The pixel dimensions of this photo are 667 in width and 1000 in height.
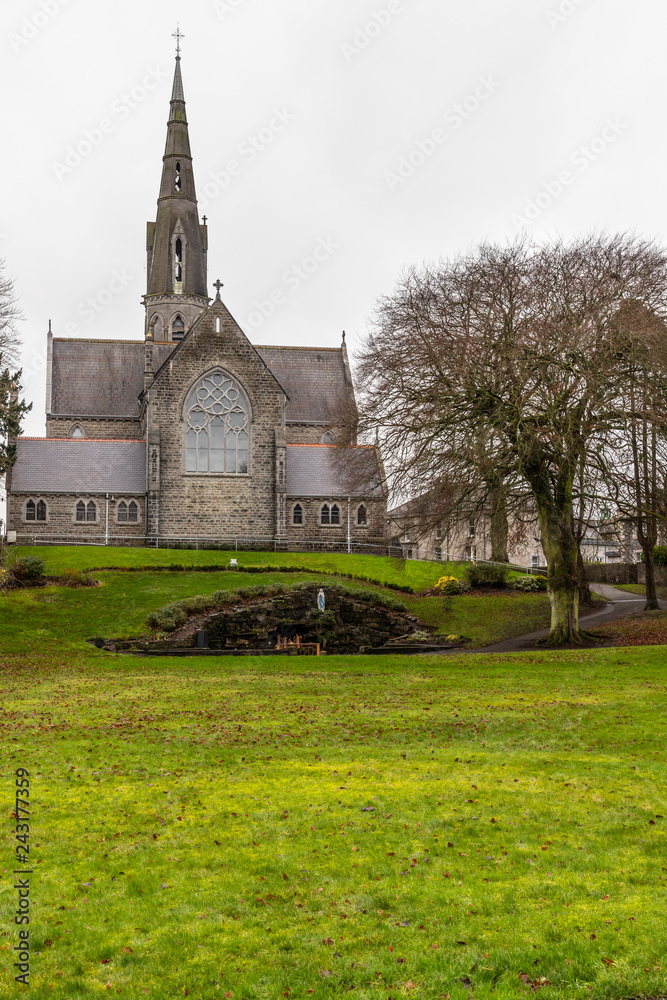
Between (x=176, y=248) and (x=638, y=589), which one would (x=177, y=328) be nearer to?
(x=176, y=248)

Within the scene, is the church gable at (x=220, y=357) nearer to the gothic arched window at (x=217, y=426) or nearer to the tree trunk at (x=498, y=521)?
the gothic arched window at (x=217, y=426)

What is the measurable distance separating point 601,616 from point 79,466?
32413 millimetres

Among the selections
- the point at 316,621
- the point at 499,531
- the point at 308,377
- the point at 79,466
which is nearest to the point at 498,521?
the point at 499,531

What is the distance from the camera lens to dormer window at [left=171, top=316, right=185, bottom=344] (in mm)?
67875

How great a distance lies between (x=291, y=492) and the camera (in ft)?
188

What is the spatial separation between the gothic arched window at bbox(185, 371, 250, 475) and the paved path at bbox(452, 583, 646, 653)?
22.4m

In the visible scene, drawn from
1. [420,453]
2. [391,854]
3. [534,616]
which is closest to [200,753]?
[391,854]

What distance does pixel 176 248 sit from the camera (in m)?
68.2

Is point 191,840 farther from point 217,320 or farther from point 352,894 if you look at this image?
point 217,320

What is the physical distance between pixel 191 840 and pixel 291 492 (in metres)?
47.9

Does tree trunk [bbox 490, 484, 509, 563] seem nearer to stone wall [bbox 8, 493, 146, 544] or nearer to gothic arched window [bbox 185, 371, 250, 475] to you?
gothic arched window [bbox 185, 371, 250, 475]

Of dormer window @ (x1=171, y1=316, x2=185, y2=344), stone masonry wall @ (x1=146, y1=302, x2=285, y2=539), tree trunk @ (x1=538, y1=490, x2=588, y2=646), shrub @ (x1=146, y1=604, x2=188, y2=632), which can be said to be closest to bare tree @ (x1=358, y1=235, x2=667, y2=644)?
tree trunk @ (x1=538, y1=490, x2=588, y2=646)

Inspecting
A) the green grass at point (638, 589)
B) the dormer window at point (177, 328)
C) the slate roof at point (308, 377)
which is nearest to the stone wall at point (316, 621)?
the green grass at point (638, 589)

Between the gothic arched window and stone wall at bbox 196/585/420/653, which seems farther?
the gothic arched window
